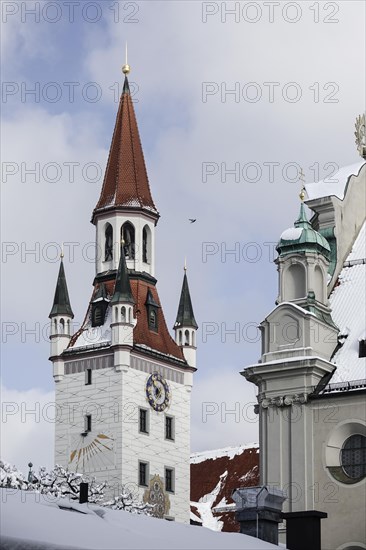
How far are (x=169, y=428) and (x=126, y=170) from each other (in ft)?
53.3

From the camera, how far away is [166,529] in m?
22.7

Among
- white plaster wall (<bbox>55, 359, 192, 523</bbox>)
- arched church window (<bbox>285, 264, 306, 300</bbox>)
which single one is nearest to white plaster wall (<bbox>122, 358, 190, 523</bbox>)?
white plaster wall (<bbox>55, 359, 192, 523</bbox>)

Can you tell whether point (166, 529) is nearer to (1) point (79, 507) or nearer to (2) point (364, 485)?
(1) point (79, 507)

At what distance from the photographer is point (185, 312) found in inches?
3740

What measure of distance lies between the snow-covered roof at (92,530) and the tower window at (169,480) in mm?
65308

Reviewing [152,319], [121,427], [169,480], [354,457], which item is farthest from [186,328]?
[354,457]

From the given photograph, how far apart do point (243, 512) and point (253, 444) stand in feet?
173

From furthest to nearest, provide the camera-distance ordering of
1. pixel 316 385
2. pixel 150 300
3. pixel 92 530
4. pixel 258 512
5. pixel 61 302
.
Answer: pixel 150 300, pixel 61 302, pixel 316 385, pixel 258 512, pixel 92 530

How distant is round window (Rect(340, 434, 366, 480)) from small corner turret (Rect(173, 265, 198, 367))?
174ft

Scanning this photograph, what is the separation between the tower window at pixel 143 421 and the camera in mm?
90000

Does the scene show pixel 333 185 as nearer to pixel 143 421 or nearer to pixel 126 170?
pixel 143 421

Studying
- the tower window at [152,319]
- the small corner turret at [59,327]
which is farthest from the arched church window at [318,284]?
the tower window at [152,319]

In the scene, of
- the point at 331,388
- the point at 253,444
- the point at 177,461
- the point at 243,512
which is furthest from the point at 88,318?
the point at 243,512

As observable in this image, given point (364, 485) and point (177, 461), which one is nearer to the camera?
point (364, 485)
